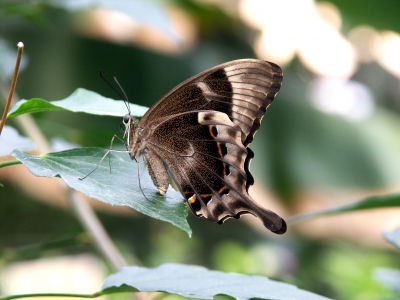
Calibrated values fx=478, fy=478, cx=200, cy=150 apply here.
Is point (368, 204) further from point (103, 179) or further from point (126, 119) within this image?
point (103, 179)

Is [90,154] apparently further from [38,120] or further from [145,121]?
[38,120]

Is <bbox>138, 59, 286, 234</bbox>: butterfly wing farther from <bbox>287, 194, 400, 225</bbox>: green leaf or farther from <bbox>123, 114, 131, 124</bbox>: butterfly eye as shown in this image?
<bbox>287, 194, 400, 225</bbox>: green leaf

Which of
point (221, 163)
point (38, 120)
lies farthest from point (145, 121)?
point (38, 120)

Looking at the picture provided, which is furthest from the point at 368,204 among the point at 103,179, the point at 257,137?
the point at 257,137

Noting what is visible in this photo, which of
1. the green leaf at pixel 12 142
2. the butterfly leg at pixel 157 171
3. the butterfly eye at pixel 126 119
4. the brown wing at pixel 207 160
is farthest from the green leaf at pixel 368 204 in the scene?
the green leaf at pixel 12 142

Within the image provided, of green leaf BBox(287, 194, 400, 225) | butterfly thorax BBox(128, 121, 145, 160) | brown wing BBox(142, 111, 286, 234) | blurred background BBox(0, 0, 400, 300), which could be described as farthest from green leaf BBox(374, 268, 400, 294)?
blurred background BBox(0, 0, 400, 300)

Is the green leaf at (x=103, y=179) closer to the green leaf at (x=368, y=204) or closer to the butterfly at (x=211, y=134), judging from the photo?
the butterfly at (x=211, y=134)
